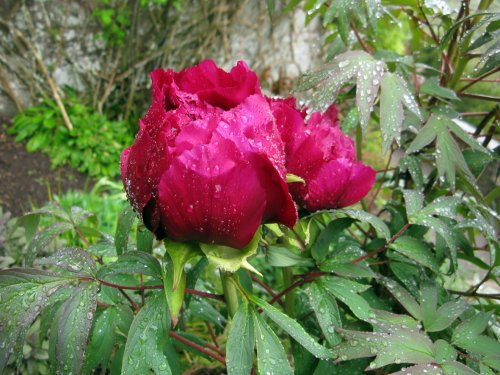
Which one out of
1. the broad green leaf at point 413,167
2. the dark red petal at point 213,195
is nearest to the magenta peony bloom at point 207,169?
the dark red petal at point 213,195

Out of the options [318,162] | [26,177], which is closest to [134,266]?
[318,162]

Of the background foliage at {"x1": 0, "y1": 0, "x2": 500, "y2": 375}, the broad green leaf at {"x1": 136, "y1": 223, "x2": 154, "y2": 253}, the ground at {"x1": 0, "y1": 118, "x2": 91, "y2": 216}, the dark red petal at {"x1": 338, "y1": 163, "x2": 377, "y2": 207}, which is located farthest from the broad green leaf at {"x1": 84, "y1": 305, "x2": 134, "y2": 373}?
the ground at {"x1": 0, "y1": 118, "x2": 91, "y2": 216}

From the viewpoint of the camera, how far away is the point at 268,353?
59 cm

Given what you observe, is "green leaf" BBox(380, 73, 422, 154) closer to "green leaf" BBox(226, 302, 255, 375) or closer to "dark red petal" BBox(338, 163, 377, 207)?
"dark red petal" BBox(338, 163, 377, 207)

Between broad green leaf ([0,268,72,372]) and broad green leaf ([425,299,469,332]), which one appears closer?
broad green leaf ([0,268,72,372])

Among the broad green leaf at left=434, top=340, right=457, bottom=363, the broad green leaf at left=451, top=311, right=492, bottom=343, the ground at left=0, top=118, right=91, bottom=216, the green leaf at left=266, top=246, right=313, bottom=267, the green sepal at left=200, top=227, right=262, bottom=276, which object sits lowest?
the ground at left=0, top=118, right=91, bottom=216

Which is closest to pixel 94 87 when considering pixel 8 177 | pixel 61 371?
pixel 8 177

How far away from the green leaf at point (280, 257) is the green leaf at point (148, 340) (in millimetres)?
171

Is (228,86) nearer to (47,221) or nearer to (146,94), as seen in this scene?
(47,221)

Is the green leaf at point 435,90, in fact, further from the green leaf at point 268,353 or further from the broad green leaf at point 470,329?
the green leaf at point 268,353

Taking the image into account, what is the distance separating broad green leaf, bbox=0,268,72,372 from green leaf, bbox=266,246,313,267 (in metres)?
0.28

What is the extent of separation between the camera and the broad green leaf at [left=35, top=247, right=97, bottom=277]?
63cm

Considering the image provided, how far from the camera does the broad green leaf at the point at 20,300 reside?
0.57 meters

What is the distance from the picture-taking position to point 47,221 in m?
2.38
